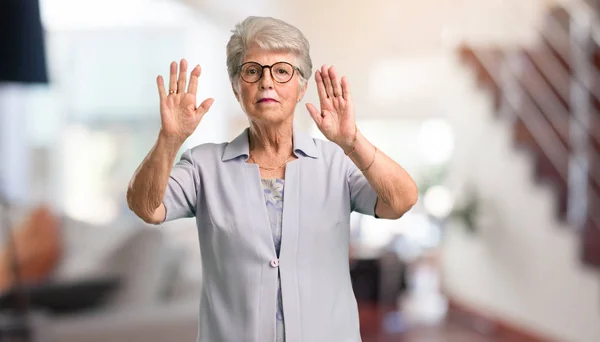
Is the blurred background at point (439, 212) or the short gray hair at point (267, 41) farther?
the blurred background at point (439, 212)

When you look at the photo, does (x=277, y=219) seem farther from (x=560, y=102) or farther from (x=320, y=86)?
(x=560, y=102)

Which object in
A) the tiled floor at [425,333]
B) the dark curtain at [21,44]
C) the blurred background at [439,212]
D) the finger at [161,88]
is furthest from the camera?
the tiled floor at [425,333]

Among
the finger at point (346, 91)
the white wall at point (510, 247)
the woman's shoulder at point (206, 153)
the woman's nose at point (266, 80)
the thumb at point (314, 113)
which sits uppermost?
the woman's nose at point (266, 80)

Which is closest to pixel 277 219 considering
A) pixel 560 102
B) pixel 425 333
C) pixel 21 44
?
pixel 21 44

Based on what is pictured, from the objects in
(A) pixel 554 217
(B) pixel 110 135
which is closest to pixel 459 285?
(A) pixel 554 217

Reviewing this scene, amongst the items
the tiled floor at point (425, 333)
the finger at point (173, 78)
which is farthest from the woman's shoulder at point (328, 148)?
the tiled floor at point (425, 333)

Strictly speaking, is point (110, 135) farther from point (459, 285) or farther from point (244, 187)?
point (244, 187)

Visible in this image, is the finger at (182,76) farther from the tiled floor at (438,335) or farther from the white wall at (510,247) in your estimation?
the tiled floor at (438,335)

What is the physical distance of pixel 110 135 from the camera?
519 cm

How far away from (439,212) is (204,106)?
371 cm

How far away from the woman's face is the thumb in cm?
2

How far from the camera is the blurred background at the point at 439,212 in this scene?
7.97 ft

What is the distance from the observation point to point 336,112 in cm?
43

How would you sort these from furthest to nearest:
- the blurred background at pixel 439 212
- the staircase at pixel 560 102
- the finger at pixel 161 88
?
the staircase at pixel 560 102, the blurred background at pixel 439 212, the finger at pixel 161 88
